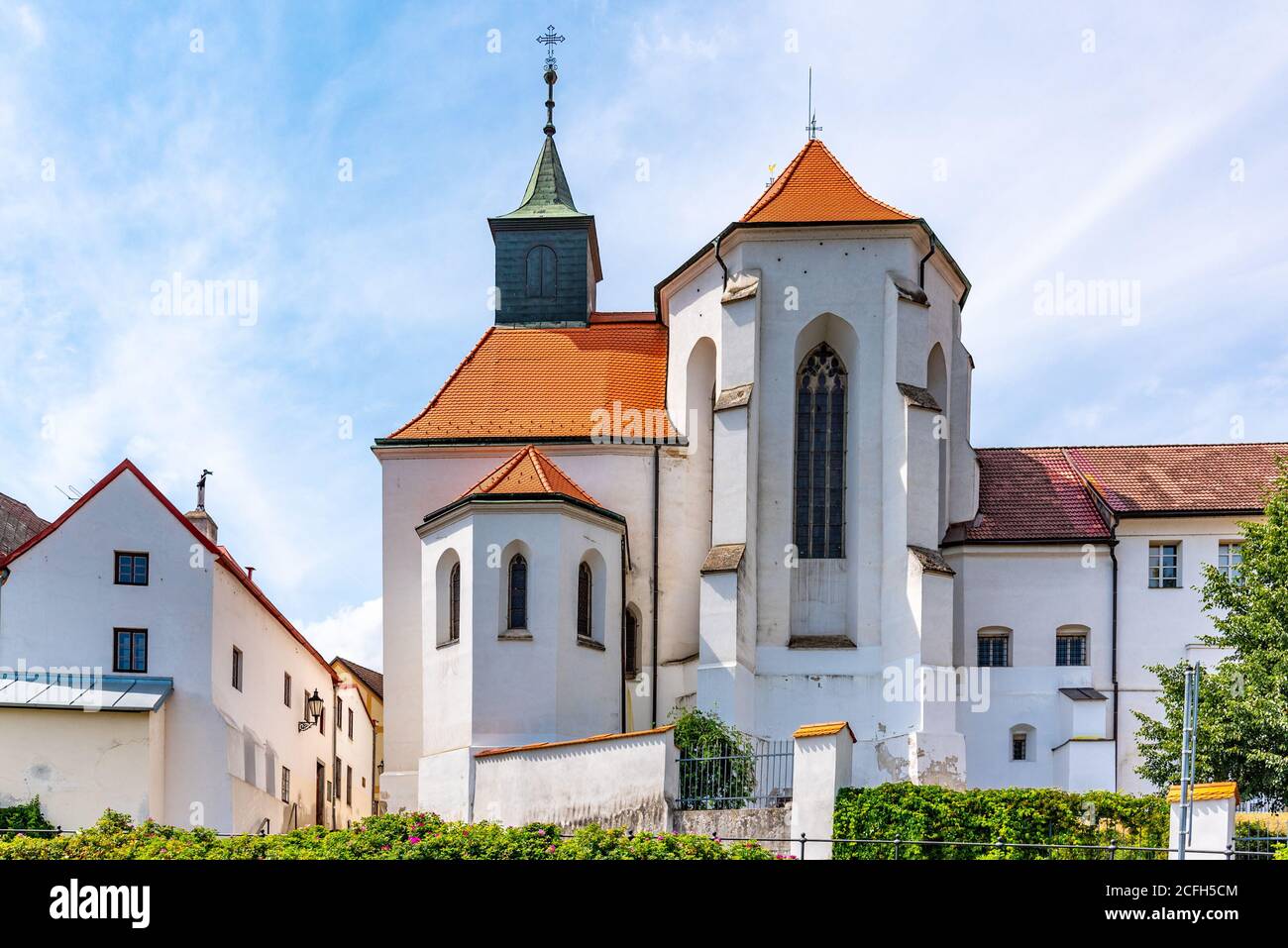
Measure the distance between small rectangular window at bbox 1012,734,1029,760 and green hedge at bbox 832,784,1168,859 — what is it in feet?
34.9

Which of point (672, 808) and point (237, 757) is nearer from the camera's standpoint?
point (672, 808)

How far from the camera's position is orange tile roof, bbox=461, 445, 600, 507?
121ft

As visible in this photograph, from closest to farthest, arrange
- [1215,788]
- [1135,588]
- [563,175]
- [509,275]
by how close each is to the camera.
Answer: [1215,788], [1135,588], [509,275], [563,175]

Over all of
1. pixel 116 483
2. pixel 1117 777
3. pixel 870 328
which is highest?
pixel 870 328

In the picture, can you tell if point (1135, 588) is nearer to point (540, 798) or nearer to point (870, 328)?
point (870, 328)

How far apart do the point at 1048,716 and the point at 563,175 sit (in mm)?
23459

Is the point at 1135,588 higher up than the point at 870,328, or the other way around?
the point at 870,328

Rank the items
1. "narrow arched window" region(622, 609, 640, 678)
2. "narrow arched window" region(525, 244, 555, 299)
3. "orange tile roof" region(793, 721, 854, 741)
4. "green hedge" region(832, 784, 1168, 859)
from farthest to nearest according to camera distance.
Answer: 1. "narrow arched window" region(525, 244, 555, 299)
2. "narrow arched window" region(622, 609, 640, 678)
3. "orange tile roof" region(793, 721, 854, 741)
4. "green hedge" region(832, 784, 1168, 859)

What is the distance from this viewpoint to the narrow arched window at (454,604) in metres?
36.8

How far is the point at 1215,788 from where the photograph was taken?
24.7m

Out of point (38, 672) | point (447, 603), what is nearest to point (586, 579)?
point (447, 603)

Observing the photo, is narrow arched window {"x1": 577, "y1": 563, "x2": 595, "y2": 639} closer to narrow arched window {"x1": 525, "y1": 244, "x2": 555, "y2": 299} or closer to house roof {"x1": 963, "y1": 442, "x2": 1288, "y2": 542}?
house roof {"x1": 963, "y1": 442, "x2": 1288, "y2": 542}

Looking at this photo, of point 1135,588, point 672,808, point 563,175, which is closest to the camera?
point 672,808

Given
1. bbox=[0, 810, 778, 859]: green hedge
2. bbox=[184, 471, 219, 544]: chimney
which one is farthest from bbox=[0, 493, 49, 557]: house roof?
bbox=[0, 810, 778, 859]: green hedge
